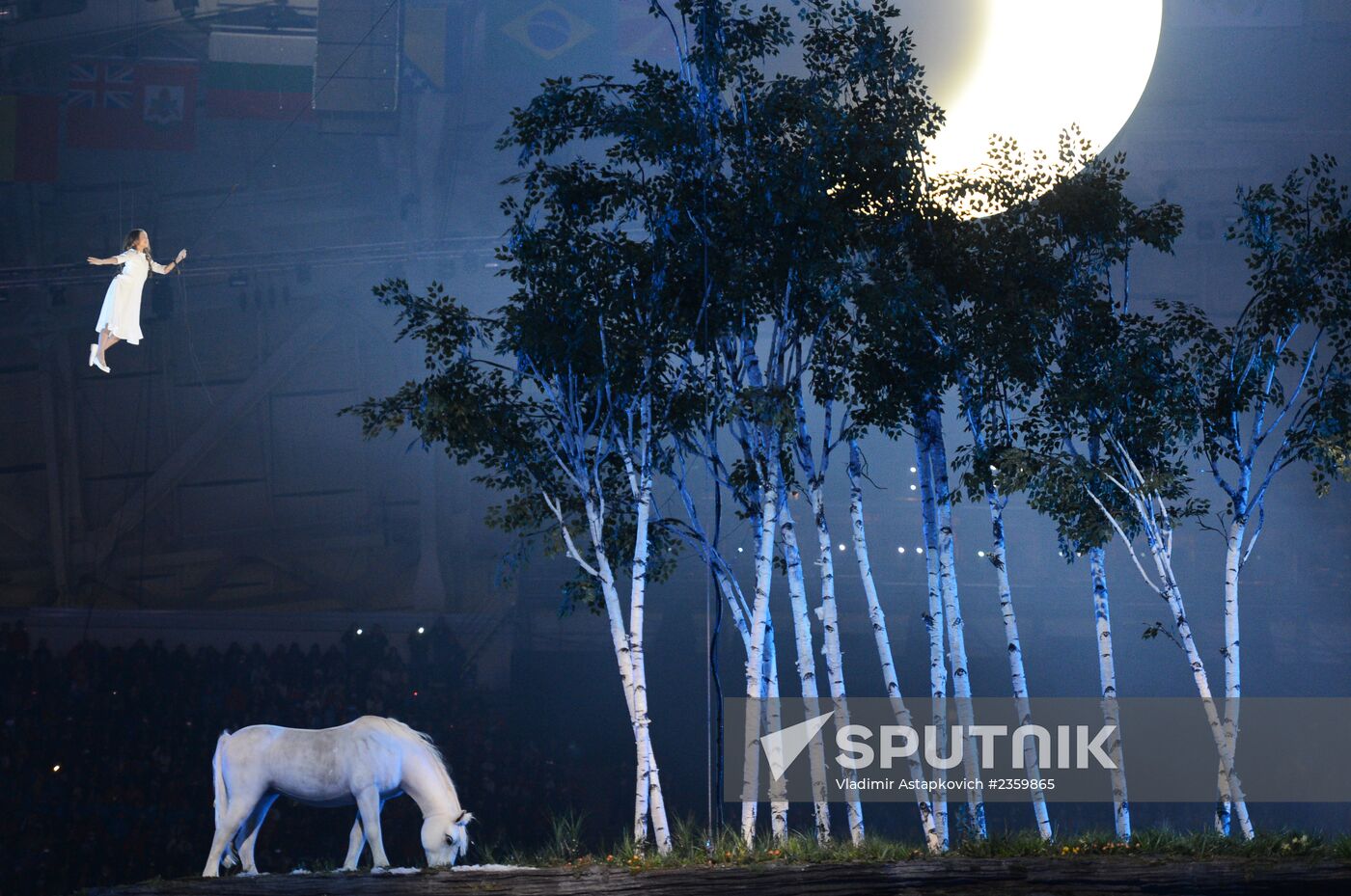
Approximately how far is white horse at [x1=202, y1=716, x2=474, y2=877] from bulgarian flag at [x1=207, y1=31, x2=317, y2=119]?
590 inches

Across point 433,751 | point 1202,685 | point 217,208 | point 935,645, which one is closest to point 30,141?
point 217,208

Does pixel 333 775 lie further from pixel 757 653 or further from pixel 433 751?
pixel 757 653

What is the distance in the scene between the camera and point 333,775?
12328 millimetres

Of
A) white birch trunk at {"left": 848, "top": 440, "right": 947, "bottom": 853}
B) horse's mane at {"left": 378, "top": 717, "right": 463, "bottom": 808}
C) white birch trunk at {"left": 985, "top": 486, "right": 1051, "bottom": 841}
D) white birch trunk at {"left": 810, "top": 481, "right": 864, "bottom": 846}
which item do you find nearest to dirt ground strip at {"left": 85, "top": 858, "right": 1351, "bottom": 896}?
horse's mane at {"left": 378, "top": 717, "right": 463, "bottom": 808}

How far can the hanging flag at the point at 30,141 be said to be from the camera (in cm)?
2292

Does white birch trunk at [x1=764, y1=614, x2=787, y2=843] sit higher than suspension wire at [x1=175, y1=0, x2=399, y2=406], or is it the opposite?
suspension wire at [x1=175, y1=0, x2=399, y2=406]

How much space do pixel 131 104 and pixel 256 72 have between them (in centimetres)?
240

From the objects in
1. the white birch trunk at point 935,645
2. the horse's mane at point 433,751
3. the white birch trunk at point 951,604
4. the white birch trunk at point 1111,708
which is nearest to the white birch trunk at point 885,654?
the white birch trunk at point 935,645

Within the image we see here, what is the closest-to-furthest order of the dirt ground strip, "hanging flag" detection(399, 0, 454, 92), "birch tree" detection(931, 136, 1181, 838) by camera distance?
the dirt ground strip, "birch tree" detection(931, 136, 1181, 838), "hanging flag" detection(399, 0, 454, 92)

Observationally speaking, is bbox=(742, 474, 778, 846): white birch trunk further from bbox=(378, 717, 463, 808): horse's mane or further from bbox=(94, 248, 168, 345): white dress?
bbox=(94, 248, 168, 345): white dress

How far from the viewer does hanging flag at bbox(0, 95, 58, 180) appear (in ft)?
75.2

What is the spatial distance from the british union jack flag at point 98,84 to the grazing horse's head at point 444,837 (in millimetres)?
17125

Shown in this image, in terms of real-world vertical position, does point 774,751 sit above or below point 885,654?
below

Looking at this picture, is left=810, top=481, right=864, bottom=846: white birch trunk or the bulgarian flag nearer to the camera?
left=810, top=481, right=864, bottom=846: white birch trunk
